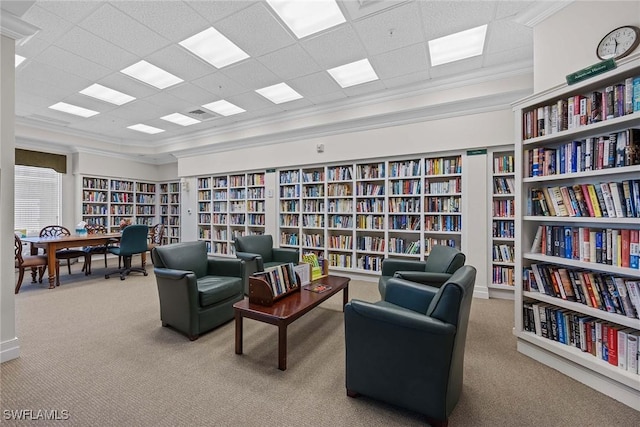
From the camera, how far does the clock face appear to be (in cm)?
181

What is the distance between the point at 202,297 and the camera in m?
→ 2.61

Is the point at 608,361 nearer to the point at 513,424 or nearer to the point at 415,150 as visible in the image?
the point at 513,424

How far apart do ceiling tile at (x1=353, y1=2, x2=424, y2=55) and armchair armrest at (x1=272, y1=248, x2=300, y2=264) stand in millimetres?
2871

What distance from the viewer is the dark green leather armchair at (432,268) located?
2.67 meters

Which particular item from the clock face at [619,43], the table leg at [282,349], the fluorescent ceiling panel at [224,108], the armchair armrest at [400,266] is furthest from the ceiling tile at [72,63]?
the clock face at [619,43]

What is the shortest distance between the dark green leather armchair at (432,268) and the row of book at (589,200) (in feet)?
2.60

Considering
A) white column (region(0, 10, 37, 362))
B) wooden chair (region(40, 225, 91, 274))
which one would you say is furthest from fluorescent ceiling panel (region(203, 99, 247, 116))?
wooden chair (region(40, 225, 91, 274))

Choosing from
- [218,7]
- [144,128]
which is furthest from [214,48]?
[144,128]

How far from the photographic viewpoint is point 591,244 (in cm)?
196

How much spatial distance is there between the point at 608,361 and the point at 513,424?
0.90 meters

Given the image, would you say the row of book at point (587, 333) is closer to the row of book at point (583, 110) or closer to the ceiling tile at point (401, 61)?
the row of book at point (583, 110)

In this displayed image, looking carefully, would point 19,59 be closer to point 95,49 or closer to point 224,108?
point 95,49

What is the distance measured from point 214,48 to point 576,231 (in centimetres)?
388

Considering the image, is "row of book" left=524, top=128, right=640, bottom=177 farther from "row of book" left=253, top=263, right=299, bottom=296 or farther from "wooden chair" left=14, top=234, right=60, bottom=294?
"wooden chair" left=14, top=234, right=60, bottom=294
